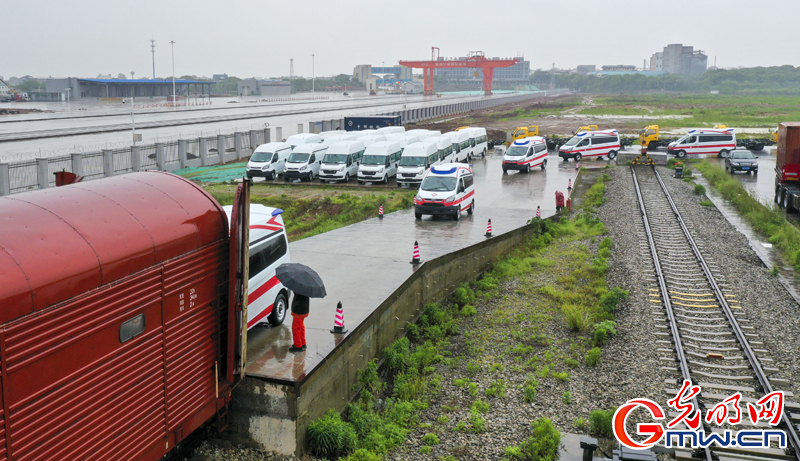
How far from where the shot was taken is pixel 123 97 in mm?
94062

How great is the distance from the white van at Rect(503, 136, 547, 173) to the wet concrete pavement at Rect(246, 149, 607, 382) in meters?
3.53

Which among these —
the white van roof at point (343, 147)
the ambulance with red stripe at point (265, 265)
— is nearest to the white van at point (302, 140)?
the white van roof at point (343, 147)

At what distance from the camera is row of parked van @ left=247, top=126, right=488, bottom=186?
3488cm

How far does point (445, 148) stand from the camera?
38.6 metres

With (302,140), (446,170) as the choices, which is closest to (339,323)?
(446,170)

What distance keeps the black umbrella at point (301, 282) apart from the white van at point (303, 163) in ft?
85.6

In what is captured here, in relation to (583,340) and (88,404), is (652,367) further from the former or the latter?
(88,404)

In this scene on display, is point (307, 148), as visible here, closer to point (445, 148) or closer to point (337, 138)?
point (337, 138)

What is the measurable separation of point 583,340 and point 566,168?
2862 cm

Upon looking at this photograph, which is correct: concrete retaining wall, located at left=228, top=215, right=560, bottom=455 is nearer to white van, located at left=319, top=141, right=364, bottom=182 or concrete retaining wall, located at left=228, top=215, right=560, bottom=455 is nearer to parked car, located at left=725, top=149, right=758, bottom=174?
white van, located at left=319, top=141, right=364, bottom=182

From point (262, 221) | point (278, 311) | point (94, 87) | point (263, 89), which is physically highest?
point (263, 89)

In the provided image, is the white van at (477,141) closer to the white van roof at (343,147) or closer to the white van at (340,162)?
the white van roof at (343,147)

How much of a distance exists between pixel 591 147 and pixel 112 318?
138 feet

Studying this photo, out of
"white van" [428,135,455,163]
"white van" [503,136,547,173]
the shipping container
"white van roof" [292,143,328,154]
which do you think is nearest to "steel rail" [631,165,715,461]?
"white van" [503,136,547,173]
